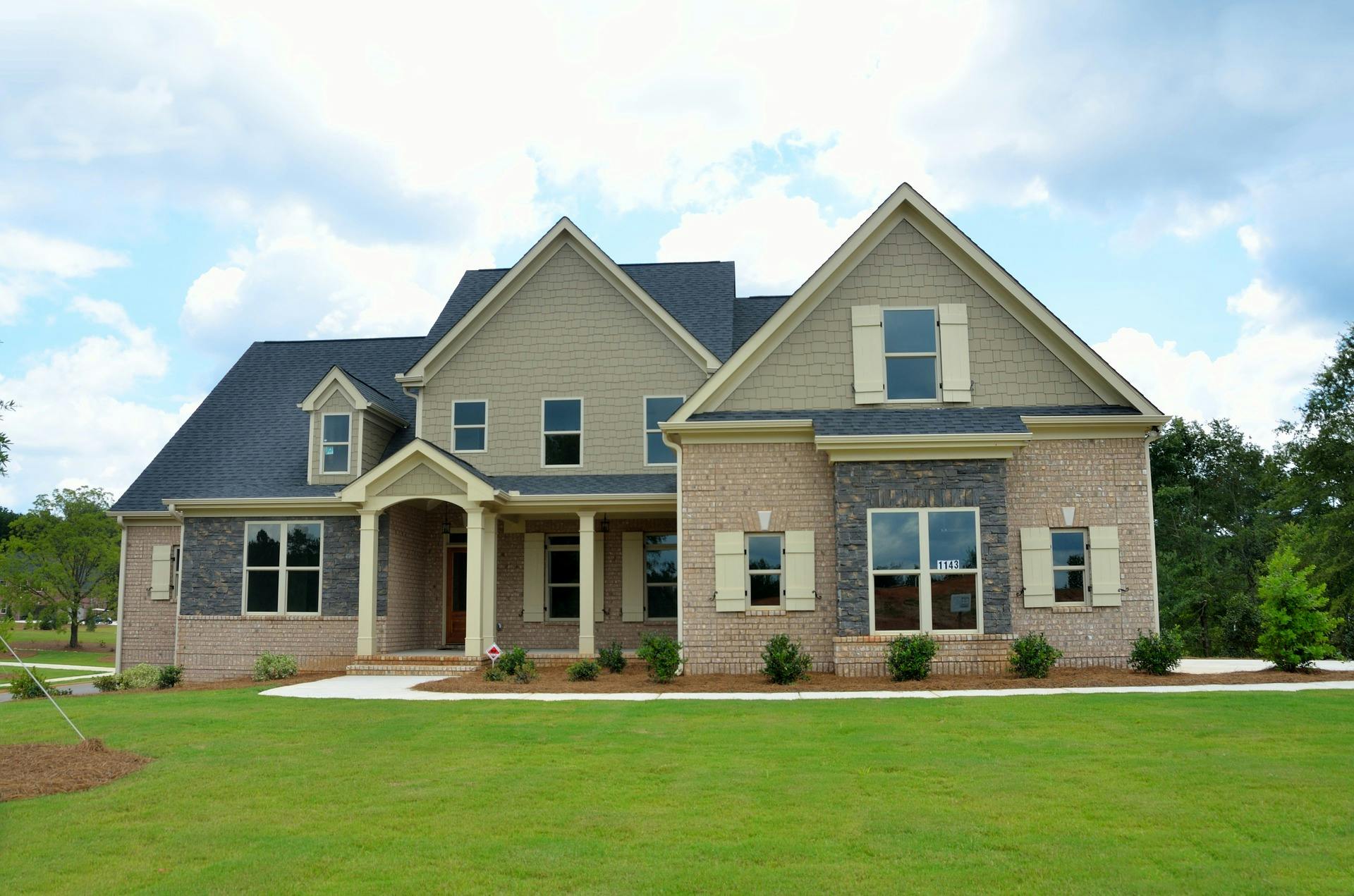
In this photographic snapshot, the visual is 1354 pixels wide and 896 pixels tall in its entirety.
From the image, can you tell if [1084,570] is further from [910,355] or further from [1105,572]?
[910,355]

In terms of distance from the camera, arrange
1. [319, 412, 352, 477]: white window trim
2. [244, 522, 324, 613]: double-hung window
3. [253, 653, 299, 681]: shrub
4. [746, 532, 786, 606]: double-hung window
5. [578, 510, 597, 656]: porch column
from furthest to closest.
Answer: [319, 412, 352, 477]: white window trim → [244, 522, 324, 613]: double-hung window → [578, 510, 597, 656]: porch column → [253, 653, 299, 681]: shrub → [746, 532, 786, 606]: double-hung window

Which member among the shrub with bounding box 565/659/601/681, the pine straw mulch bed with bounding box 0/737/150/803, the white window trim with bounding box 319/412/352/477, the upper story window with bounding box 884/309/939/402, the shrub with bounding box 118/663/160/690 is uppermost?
the upper story window with bounding box 884/309/939/402

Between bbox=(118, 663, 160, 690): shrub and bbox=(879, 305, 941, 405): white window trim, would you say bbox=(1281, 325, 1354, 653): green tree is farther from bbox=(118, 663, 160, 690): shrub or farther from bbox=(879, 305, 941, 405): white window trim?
bbox=(118, 663, 160, 690): shrub

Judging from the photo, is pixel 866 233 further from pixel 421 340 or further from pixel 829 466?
pixel 421 340

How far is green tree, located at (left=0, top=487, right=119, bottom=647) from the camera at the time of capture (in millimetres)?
39906

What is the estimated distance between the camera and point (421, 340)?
27500mm

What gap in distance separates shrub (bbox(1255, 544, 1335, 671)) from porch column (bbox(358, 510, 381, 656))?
15583 millimetres

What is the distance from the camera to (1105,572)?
17391 millimetres

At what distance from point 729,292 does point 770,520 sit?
8.93m

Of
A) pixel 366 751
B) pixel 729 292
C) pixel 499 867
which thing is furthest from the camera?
pixel 729 292

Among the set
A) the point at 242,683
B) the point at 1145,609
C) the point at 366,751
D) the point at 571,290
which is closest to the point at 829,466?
the point at 1145,609

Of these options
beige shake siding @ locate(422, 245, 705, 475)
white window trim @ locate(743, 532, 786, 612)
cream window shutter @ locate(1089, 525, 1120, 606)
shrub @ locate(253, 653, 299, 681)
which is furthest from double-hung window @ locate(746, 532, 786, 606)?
shrub @ locate(253, 653, 299, 681)

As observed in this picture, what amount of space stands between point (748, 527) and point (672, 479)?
4068mm

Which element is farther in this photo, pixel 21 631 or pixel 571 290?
pixel 21 631
